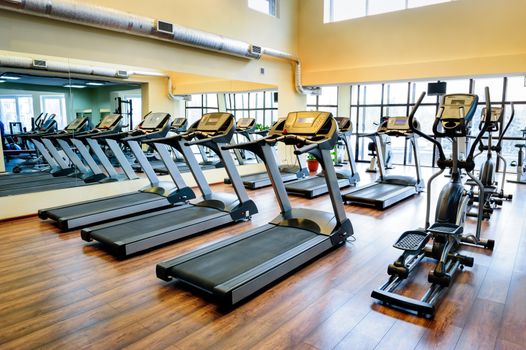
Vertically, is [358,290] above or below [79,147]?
below

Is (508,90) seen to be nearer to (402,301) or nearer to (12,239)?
(402,301)

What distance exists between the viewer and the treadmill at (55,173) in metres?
5.53

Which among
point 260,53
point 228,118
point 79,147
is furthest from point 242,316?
point 260,53

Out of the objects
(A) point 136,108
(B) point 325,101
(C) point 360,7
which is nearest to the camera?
(A) point 136,108

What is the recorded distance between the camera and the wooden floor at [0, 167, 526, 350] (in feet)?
7.70

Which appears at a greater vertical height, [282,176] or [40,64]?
[40,64]

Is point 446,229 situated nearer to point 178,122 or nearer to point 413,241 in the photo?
point 413,241

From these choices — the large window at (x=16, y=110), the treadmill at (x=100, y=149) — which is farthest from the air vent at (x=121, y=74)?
the large window at (x=16, y=110)

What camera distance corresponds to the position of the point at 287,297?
9.59 ft

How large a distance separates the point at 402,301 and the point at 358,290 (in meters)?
0.42

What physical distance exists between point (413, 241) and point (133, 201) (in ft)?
13.0

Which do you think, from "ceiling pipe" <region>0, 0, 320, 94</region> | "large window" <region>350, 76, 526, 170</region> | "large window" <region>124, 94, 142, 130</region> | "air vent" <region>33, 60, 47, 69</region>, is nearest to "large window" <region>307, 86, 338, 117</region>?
"large window" <region>350, 76, 526, 170</region>

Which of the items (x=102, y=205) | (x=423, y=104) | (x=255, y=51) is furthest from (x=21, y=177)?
(x=423, y=104)

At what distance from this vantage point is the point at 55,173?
6195mm
